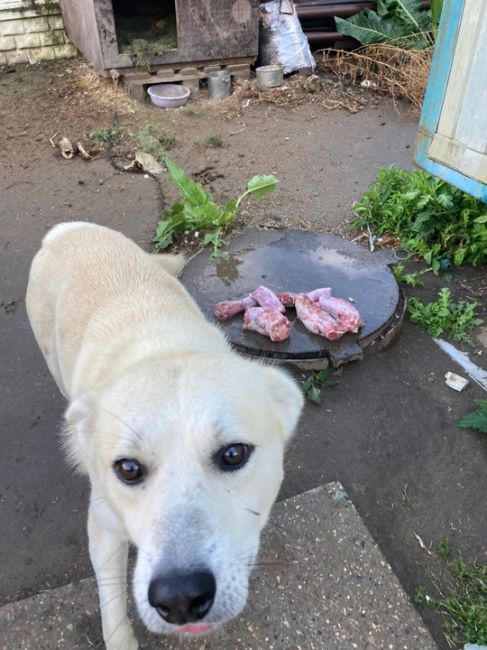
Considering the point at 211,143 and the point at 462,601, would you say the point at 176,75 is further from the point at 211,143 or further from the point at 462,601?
the point at 462,601

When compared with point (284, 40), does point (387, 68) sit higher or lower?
lower

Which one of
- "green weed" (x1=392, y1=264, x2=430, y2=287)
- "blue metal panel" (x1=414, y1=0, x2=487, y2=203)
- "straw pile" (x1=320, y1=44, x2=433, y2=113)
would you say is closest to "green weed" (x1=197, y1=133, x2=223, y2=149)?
"straw pile" (x1=320, y1=44, x2=433, y2=113)

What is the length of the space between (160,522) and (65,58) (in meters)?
9.68

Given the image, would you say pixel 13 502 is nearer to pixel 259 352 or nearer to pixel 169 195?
pixel 259 352

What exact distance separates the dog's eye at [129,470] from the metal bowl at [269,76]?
7.65m

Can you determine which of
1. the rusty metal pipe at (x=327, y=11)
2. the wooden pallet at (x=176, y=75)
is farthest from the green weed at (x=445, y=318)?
the rusty metal pipe at (x=327, y=11)

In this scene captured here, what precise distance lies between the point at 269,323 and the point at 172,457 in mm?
2002

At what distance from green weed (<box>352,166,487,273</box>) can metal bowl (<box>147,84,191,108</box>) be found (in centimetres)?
382

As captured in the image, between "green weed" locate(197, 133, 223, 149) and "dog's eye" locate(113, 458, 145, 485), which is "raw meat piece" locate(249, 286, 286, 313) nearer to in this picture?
"dog's eye" locate(113, 458, 145, 485)

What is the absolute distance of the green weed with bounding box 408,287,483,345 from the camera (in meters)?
4.26

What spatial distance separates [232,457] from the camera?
1806 mm

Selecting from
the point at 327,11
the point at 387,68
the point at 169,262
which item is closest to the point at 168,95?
the point at 327,11

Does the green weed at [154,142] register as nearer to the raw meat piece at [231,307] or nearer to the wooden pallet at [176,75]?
the wooden pallet at [176,75]

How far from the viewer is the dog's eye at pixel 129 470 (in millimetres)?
1805
